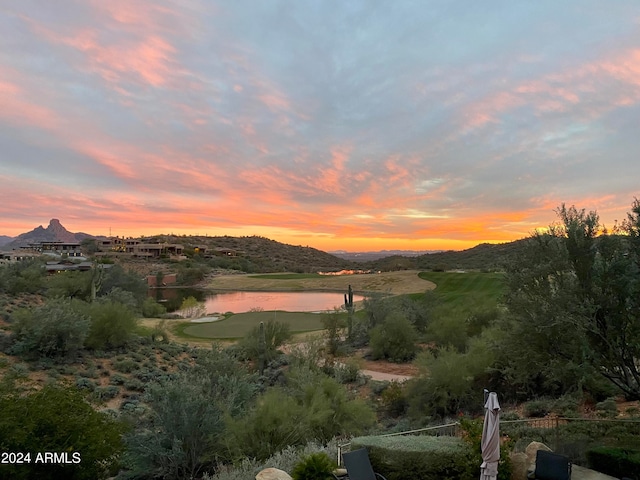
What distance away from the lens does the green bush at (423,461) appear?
6.70 m

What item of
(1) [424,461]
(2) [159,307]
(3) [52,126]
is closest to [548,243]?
(1) [424,461]

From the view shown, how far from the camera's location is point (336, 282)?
68500 millimetres

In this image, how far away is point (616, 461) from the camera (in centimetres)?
666

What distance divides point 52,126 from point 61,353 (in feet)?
35.9

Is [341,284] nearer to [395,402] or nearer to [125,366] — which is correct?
[125,366]

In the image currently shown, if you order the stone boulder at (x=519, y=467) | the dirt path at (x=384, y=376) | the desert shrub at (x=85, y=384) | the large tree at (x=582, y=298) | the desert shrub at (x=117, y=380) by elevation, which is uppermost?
the large tree at (x=582, y=298)

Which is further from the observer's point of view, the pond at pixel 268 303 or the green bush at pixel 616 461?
the pond at pixel 268 303

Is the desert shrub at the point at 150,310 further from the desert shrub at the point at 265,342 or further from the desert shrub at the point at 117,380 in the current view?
the desert shrub at the point at 117,380

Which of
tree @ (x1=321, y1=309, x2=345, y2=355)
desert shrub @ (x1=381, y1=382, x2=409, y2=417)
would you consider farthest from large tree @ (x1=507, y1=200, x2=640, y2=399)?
tree @ (x1=321, y1=309, x2=345, y2=355)

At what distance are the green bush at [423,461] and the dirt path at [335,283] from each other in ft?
152

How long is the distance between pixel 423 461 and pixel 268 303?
4316cm

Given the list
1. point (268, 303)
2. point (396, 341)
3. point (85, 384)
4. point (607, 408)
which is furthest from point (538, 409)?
point (268, 303)

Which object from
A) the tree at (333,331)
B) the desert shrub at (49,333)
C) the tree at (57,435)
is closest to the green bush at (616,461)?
the tree at (57,435)

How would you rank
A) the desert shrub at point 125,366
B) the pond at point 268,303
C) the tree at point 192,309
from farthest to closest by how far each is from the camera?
the pond at point 268,303 < the tree at point 192,309 < the desert shrub at point 125,366
